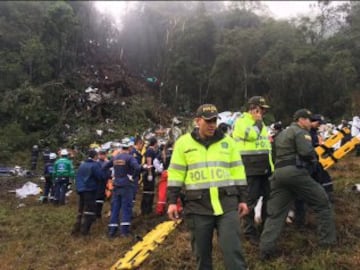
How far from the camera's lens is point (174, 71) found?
925 inches

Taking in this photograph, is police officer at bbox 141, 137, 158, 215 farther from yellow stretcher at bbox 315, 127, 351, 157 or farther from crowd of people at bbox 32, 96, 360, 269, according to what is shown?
yellow stretcher at bbox 315, 127, 351, 157

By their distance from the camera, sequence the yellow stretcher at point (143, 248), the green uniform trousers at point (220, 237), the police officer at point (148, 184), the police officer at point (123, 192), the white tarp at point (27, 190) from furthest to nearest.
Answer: the white tarp at point (27, 190) → the police officer at point (148, 184) → the police officer at point (123, 192) → the yellow stretcher at point (143, 248) → the green uniform trousers at point (220, 237)

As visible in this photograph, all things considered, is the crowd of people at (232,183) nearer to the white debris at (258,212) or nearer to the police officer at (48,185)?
the white debris at (258,212)

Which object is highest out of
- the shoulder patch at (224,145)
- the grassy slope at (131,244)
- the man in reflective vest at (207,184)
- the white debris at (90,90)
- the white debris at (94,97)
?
the white debris at (90,90)

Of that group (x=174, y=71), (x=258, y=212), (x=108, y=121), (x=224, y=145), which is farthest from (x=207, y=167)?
(x=174, y=71)

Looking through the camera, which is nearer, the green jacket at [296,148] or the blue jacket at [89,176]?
the green jacket at [296,148]

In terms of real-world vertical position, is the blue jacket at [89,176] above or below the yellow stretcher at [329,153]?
below

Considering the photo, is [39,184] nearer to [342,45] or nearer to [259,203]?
[259,203]

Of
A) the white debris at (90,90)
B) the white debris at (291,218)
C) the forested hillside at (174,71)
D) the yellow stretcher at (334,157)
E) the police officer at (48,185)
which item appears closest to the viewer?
the white debris at (291,218)

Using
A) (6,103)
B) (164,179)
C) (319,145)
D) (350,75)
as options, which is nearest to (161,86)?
(6,103)

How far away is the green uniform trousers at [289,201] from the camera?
16.4 feet

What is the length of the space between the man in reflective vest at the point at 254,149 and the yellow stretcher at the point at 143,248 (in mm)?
1294

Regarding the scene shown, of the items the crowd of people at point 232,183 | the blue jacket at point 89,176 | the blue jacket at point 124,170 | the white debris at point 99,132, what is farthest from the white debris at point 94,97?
the blue jacket at point 124,170

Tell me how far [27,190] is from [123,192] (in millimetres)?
6619
